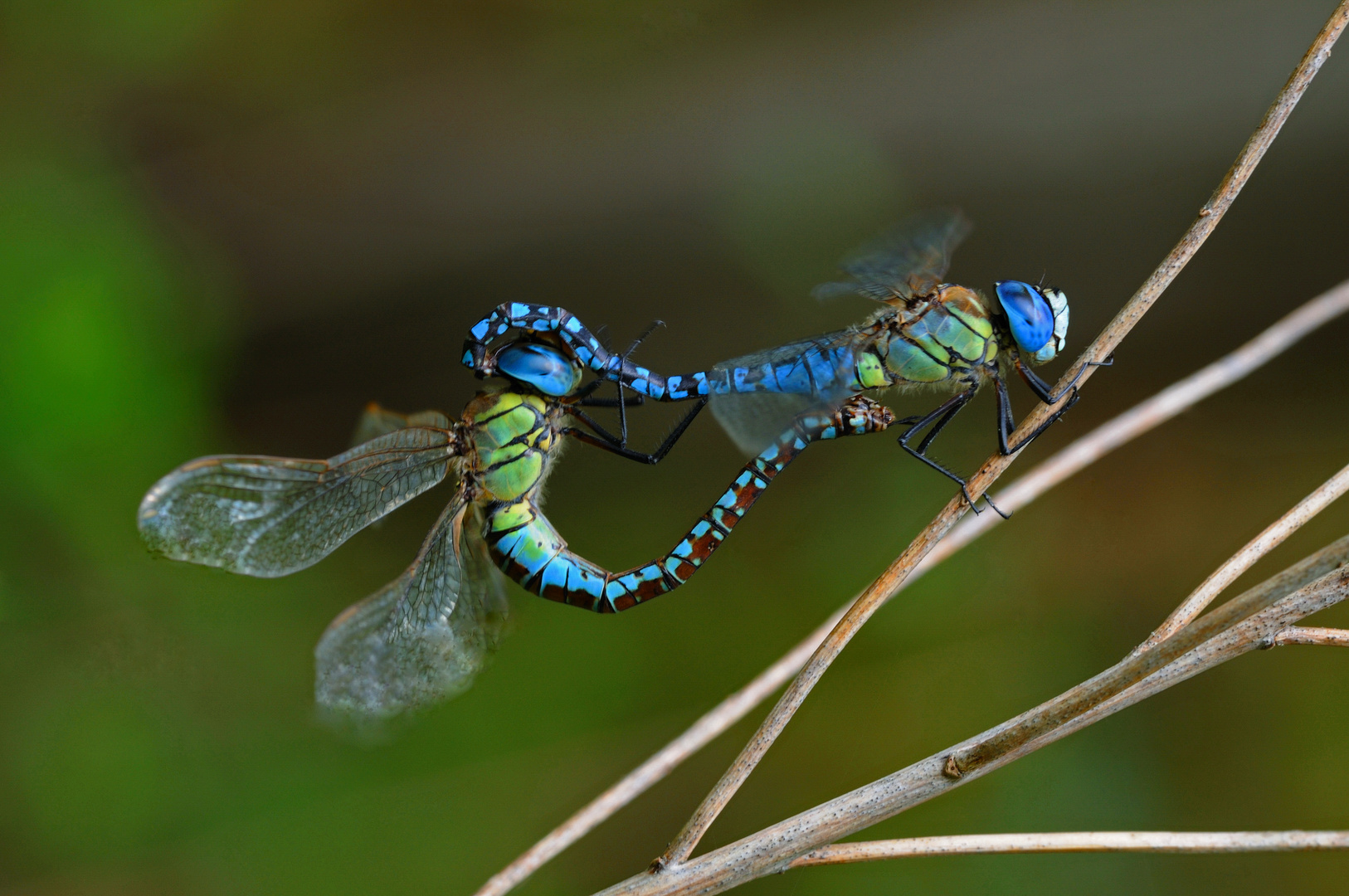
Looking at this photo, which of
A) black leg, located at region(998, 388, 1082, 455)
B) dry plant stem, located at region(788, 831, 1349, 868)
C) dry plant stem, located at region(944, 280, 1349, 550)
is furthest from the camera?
dry plant stem, located at region(944, 280, 1349, 550)

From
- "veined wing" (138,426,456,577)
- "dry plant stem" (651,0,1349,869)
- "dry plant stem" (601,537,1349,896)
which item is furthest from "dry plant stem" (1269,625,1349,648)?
"veined wing" (138,426,456,577)

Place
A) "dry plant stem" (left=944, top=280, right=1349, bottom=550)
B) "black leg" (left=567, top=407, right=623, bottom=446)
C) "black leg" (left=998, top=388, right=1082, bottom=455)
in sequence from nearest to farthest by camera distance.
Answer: "black leg" (left=998, top=388, right=1082, bottom=455) → "dry plant stem" (left=944, top=280, right=1349, bottom=550) → "black leg" (left=567, top=407, right=623, bottom=446)

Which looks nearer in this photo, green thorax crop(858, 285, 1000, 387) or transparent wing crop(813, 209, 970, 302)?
green thorax crop(858, 285, 1000, 387)

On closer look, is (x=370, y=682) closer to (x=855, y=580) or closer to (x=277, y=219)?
(x=855, y=580)

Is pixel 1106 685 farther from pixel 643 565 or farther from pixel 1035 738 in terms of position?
pixel 643 565

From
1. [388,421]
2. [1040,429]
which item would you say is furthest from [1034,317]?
[388,421]

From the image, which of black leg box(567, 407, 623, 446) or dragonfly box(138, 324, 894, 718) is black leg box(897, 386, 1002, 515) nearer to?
dragonfly box(138, 324, 894, 718)

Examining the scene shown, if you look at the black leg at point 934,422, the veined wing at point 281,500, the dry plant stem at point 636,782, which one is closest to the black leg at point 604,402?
the veined wing at point 281,500

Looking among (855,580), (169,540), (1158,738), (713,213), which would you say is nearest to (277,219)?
(713,213)
